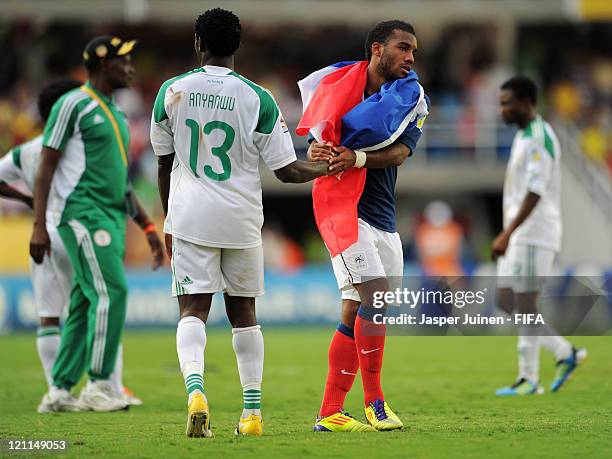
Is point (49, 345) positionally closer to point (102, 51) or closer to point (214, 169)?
point (102, 51)

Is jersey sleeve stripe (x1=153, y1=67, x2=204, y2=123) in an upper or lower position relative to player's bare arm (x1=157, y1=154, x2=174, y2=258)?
upper

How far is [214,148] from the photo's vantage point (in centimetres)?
705

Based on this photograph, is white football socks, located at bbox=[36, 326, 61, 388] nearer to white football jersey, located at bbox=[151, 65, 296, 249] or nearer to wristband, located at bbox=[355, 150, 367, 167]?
white football jersey, located at bbox=[151, 65, 296, 249]

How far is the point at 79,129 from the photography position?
951cm

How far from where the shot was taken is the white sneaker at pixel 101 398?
9.44 metres

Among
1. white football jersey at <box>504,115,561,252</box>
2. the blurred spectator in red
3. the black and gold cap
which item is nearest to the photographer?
the black and gold cap

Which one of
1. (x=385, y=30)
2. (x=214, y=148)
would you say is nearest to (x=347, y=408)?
→ (x=214, y=148)

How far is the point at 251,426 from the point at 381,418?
83 cm

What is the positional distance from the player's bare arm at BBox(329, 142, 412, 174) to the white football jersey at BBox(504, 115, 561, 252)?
129 inches

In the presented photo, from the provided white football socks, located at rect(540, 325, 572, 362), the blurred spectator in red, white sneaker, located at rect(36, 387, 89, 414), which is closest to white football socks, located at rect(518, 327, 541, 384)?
white football socks, located at rect(540, 325, 572, 362)

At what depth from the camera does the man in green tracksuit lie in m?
9.46

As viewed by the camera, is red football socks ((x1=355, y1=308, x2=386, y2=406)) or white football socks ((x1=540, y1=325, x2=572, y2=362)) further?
white football socks ((x1=540, y1=325, x2=572, y2=362))

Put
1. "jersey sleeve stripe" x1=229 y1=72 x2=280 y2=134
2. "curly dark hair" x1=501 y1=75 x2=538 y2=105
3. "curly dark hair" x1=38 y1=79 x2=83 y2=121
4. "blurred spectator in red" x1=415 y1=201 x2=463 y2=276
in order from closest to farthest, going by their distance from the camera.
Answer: "jersey sleeve stripe" x1=229 y1=72 x2=280 y2=134, "curly dark hair" x1=38 y1=79 x2=83 y2=121, "curly dark hair" x1=501 y1=75 x2=538 y2=105, "blurred spectator in red" x1=415 y1=201 x2=463 y2=276

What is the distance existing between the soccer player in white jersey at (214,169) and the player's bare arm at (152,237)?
8.42 feet
